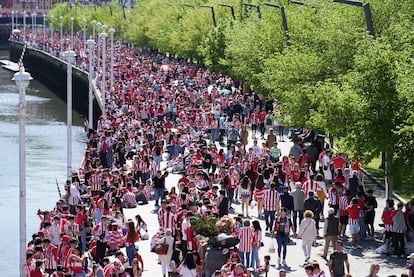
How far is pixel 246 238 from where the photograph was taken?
2236cm

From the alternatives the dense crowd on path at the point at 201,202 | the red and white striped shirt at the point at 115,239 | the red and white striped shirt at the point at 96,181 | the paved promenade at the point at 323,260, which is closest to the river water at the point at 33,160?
the dense crowd on path at the point at 201,202

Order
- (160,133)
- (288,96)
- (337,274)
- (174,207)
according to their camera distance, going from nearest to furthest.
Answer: (337,274)
(174,207)
(288,96)
(160,133)

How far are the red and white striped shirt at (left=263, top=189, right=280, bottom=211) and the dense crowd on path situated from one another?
0.09 feet

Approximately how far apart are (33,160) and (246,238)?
33.7 m

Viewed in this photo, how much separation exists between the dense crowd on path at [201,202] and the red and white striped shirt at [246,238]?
0.06 feet

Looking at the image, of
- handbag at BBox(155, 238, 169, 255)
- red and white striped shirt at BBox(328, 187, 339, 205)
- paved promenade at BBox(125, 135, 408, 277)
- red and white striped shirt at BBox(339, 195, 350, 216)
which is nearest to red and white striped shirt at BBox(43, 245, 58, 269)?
handbag at BBox(155, 238, 169, 255)

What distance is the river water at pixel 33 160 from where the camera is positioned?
3622 centimetres

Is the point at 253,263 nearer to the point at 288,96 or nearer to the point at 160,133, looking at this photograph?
the point at 288,96

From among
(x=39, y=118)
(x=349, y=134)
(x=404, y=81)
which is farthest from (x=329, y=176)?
(x=39, y=118)

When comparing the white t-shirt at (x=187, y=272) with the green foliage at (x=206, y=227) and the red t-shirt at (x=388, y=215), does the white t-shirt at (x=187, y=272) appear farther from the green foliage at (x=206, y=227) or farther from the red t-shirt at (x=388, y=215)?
the red t-shirt at (x=388, y=215)

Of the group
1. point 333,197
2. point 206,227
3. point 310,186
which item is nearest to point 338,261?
point 206,227

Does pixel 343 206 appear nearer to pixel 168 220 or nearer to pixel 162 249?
pixel 168 220

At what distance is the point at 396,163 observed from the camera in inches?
996

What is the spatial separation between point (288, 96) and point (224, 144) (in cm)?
592
